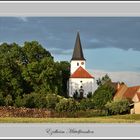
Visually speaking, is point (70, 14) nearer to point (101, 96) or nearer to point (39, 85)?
point (101, 96)

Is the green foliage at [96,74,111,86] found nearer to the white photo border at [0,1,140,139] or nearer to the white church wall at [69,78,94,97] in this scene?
the white church wall at [69,78,94,97]

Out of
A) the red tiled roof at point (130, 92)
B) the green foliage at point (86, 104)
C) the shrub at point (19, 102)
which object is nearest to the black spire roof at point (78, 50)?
the green foliage at point (86, 104)

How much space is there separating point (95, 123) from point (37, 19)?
74.5 inches

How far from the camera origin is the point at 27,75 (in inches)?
582

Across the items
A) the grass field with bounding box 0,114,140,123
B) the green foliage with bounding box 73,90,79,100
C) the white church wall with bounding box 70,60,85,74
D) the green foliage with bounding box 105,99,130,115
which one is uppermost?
the white church wall with bounding box 70,60,85,74

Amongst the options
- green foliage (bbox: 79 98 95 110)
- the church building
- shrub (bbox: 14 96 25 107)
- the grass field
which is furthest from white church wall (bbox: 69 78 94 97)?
shrub (bbox: 14 96 25 107)

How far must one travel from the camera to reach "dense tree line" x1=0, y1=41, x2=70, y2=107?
14.4m

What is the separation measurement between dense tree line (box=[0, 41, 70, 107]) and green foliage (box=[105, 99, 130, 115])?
32.2 inches

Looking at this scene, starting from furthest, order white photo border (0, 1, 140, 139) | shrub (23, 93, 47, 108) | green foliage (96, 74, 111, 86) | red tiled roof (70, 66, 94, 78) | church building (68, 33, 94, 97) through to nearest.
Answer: shrub (23, 93, 47, 108)
red tiled roof (70, 66, 94, 78)
green foliage (96, 74, 111, 86)
church building (68, 33, 94, 97)
white photo border (0, 1, 140, 139)

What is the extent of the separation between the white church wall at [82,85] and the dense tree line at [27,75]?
0.48 ft

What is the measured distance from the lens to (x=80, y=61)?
13953 mm

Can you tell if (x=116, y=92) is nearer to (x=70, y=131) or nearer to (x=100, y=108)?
(x=100, y=108)

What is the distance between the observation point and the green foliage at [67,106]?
1433 centimetres

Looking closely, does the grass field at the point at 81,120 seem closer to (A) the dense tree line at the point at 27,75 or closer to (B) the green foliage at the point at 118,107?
(B) the green foliage at the point at 118,107
